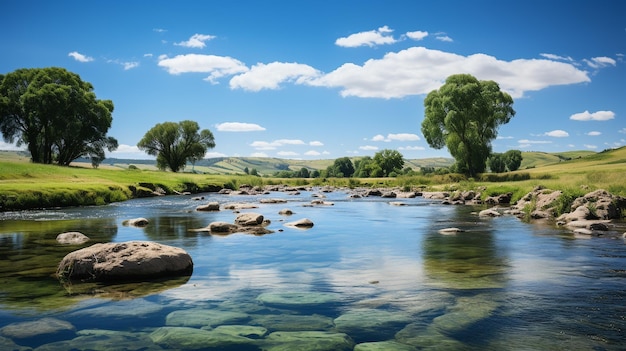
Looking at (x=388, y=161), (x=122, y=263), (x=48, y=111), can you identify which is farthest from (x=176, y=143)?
(x=122, y=263)

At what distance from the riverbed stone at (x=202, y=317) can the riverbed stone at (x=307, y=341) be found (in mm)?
1148

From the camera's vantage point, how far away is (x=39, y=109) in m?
65.9

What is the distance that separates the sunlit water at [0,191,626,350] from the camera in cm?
753

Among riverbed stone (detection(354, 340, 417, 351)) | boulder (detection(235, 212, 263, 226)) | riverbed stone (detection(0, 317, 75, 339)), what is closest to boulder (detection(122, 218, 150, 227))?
boulder (detection(235, 212, 263, 226))

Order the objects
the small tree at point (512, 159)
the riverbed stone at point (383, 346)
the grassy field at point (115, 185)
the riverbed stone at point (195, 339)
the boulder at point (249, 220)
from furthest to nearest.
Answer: the small tree at point (512, 159), the grassy field at point (115, 185), the boulder at point (249, 220), the riverbed stone at point (195, 339), the riverbed stone at point (383, 346)

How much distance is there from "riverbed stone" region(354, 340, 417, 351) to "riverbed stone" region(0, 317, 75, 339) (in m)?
4.73

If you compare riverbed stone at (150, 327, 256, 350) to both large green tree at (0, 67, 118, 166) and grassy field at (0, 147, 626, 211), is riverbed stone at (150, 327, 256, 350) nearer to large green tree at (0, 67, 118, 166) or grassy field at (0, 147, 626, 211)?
grassy field at (0, 147, 626, 211)

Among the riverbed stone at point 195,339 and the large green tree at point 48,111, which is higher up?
the large green tree at point 48,111

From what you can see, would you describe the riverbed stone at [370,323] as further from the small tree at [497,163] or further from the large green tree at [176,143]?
the small tree at [497,163]

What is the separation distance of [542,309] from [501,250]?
26.4 ft

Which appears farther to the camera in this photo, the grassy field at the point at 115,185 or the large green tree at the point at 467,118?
the large green tree at the point at 467,118

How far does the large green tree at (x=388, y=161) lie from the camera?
456ft

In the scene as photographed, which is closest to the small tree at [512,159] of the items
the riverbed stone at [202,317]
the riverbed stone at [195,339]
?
the riverbed stone at [202,317]

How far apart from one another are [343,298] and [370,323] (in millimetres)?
1931
